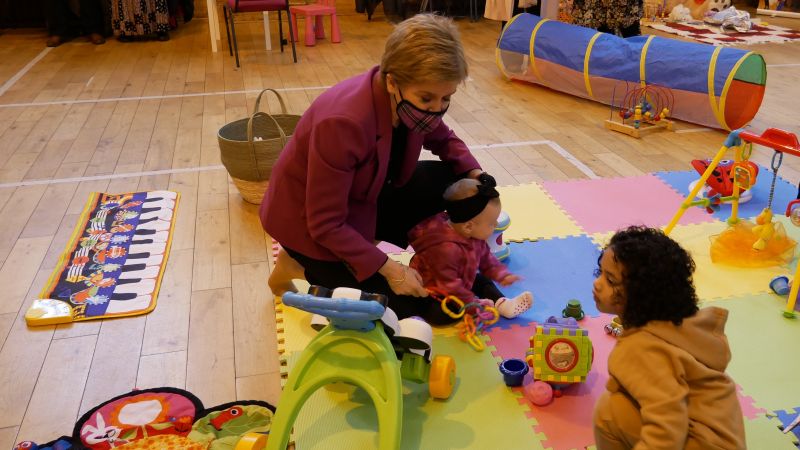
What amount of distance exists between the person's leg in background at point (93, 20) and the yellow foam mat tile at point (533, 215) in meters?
4.23

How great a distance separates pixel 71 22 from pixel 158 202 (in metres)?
3.79

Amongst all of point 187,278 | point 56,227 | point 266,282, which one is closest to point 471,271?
point 266,282

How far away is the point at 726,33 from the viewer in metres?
6.04

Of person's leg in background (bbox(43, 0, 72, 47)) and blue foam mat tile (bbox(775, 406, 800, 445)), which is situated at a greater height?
person's leg in background (bbox(43, 0, 72, 47))

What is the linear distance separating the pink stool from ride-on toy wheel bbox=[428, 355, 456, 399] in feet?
14.2

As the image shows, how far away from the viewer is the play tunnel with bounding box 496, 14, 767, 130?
3494 millimetres

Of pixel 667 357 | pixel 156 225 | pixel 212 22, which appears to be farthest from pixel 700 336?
pixel 212 22

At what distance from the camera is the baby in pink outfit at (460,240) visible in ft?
6.91

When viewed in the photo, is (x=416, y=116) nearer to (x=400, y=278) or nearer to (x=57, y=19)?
(x=400, y=278)

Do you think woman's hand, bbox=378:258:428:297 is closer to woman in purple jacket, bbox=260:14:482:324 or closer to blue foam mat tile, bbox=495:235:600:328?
woman in purple jacket, bbox=260:14:482:324

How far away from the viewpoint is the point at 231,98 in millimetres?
4430

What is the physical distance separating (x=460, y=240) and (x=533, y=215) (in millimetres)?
752

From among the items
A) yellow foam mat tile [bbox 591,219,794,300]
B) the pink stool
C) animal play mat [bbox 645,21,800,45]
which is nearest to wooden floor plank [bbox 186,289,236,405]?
yellow foam mat tile [bbox 591,219,794,300]

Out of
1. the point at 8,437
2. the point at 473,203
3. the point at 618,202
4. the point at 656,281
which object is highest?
the point at 656,281
